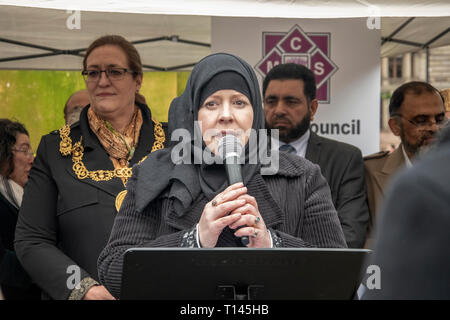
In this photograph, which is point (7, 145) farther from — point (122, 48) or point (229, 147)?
point (229, 147)

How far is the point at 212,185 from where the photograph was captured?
268 cm

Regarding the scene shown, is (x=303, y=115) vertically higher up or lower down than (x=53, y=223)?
higher up

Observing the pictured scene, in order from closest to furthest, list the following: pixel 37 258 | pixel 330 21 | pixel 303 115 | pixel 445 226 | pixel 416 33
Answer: pixel 445 226, pixel 37 258, pixel 303 115, pixel 330 21, pixel 416 33

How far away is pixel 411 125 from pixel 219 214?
2861 millimetres

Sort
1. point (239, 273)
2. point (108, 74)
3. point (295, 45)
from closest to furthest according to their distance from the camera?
1. point (239, 273)
2. point (108, 74)
3. point (295, 45)

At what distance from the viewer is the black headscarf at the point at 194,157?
264 cm

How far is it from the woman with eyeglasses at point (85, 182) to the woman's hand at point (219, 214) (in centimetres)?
111

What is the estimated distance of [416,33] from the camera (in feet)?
20.7

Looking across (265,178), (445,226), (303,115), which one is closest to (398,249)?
(445,226)

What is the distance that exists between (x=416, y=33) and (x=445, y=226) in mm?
5745

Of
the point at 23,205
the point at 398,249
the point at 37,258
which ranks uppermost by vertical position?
the point at 398,249

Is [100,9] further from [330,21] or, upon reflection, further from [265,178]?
[330,21]

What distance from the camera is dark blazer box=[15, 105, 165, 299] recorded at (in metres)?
3.42

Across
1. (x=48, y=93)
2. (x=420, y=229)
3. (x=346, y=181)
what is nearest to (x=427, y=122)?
(x=346, y=181)
